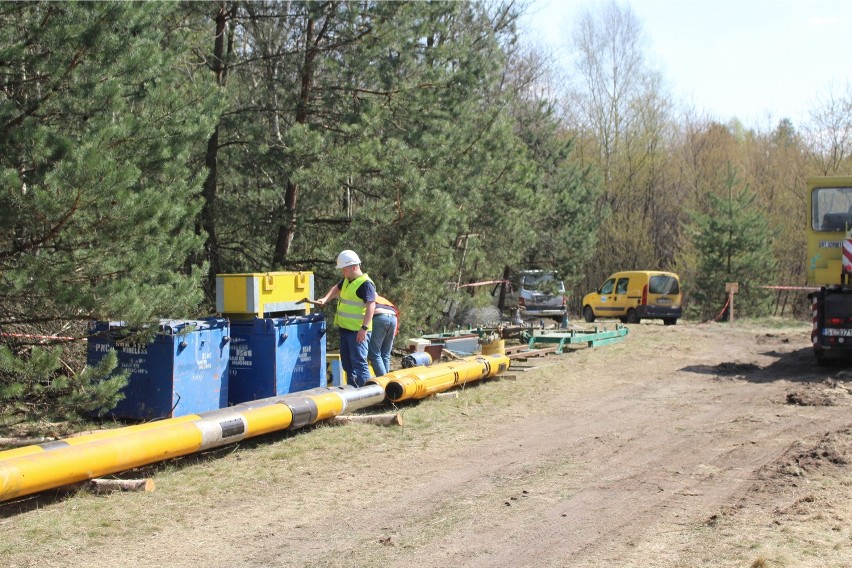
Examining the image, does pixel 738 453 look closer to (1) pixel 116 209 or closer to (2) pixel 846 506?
(2) pixel 846 506

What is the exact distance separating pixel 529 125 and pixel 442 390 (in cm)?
1927

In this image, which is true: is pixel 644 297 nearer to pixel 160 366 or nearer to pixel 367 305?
pixel 367 305

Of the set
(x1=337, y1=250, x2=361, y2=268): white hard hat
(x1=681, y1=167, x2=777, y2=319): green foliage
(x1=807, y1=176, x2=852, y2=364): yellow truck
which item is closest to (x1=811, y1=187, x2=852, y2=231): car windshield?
(x1=807, y1=176, x2=852, y2=364): yellow truck

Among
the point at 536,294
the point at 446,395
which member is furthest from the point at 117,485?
the point at 536,294

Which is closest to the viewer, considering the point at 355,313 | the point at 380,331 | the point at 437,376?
the point at 355,313

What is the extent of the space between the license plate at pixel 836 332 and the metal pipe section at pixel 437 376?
5.95 meters

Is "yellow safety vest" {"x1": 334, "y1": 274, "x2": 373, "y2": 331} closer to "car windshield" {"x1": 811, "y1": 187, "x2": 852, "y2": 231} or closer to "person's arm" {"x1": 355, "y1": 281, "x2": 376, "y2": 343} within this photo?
"person's arm" {"x1": 355, "y1": 281, "x2": 376, "y2": 343}

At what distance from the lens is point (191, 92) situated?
34.4ft

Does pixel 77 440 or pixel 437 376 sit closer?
pixel 77 440

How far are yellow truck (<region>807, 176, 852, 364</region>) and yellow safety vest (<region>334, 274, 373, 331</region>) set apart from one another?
357 inches

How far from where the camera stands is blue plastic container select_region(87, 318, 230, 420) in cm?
910

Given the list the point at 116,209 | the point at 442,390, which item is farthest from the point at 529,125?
the point at 116,209

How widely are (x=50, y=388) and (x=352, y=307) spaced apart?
12.1 ft

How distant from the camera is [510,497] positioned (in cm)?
695
